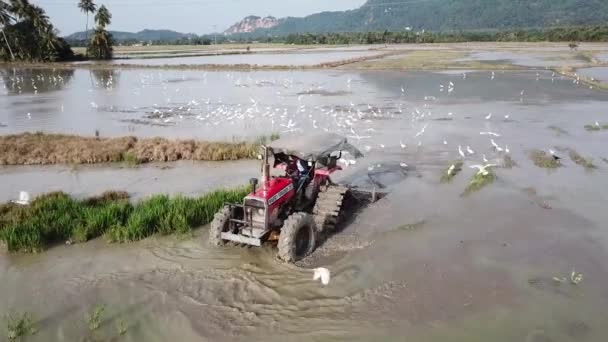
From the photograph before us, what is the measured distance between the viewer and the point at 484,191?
1068 cm

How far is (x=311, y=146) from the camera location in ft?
26.8

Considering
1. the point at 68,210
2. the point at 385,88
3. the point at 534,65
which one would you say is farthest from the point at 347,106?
the point at 534,65

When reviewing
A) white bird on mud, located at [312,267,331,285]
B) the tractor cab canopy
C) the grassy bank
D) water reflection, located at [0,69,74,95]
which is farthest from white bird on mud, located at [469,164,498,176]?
water reflection, located at [0,69,74,95]

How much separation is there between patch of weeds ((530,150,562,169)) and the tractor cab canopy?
6450 millimetres

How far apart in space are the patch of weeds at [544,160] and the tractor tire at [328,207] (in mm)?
6710

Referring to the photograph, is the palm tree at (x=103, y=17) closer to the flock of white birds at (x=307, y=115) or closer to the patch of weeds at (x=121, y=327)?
the flock of white birds at (x=307, y=115)

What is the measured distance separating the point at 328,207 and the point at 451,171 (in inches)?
192

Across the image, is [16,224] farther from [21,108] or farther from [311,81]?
[311,81]

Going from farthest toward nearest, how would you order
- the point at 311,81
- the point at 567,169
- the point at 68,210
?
the point at 311,81, the point at 567,169, the point at 68,210

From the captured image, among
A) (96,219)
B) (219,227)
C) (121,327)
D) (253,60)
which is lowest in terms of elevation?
(121,327)

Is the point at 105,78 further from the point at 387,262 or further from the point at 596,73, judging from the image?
the point at 387,262

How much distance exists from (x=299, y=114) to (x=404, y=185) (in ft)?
34.4

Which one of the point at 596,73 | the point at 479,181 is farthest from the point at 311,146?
the point at 596,73

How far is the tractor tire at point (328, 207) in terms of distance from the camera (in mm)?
8227
